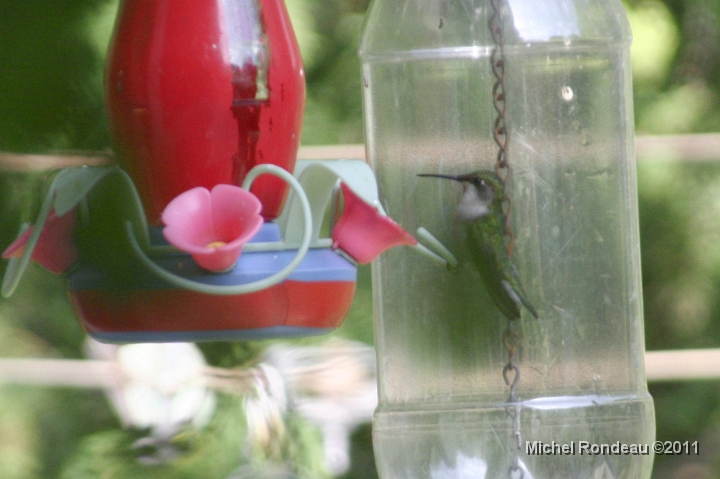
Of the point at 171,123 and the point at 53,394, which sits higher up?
the point at 171,123

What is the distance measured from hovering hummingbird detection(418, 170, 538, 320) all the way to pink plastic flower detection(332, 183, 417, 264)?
0.31 meters

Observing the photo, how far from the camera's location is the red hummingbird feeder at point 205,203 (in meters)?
1.02

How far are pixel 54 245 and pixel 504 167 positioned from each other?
68 cm

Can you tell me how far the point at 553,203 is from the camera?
1.56 meters

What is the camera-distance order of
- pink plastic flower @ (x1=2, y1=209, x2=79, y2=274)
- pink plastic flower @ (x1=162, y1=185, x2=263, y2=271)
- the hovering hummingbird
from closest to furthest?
pink plastic flower @ (x1=162, y1=185, x2=263, y2=271) → pink plastic flower @ (x1=2, y1=209, x2=79, y2=274) → the hovering hummingbird

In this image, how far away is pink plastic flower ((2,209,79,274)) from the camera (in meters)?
1.07

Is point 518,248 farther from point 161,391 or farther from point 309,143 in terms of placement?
point 161,391

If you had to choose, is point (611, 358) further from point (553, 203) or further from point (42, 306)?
point (42, 306)

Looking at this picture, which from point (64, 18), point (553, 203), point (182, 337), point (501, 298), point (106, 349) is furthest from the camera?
point (106, 349)

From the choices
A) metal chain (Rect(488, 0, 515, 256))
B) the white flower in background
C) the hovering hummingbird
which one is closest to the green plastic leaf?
the hovering hummingbird

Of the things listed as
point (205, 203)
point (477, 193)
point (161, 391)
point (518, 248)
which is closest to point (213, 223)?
point (205, 203)

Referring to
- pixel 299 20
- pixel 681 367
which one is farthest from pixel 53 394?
pixel 681 367

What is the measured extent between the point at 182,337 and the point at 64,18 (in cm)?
112

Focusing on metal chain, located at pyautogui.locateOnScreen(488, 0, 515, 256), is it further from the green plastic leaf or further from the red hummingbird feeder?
the green plastic leaf
